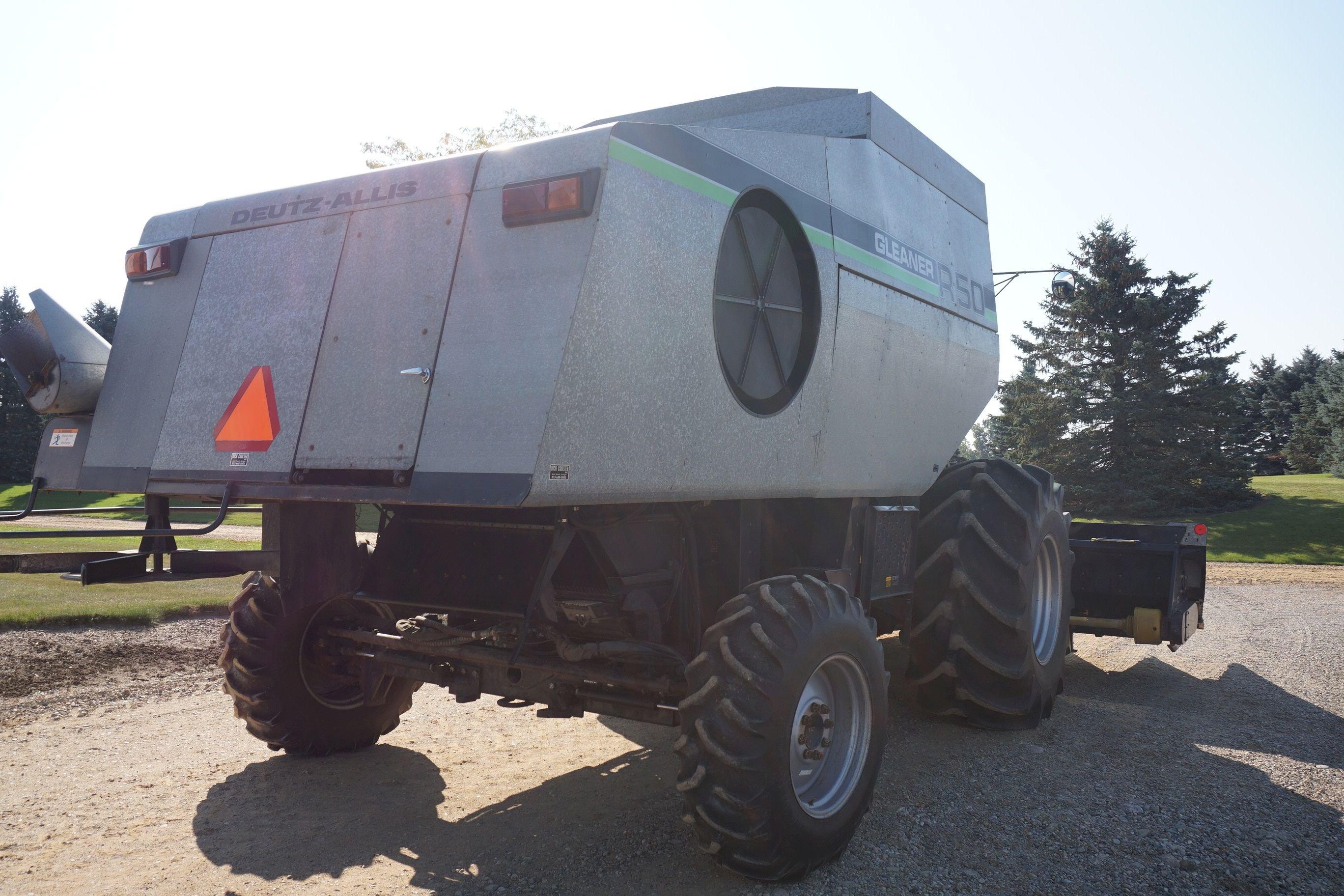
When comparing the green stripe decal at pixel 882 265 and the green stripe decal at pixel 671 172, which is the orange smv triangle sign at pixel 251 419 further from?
the green stripe decal at pixel 882 265

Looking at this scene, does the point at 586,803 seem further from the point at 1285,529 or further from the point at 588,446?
the point at 1285,529

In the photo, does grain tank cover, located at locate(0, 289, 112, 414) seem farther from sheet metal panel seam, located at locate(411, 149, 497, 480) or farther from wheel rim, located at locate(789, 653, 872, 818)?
wheel rim, located at locate(789, 653, 872, 818)

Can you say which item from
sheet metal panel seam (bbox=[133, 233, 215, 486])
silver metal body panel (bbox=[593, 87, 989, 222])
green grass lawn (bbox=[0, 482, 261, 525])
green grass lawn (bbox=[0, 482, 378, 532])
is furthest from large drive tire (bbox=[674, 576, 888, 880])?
green grass lawn (bbox=[0, 482, 261, 525])

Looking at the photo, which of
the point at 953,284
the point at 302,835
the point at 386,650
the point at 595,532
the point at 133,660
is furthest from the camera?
the point at 133,660

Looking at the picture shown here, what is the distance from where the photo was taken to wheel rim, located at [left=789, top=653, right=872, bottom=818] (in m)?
4.03

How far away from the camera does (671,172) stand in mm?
3711

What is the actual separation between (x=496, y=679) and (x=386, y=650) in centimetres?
74

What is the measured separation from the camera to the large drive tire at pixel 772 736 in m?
3.62

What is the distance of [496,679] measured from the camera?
427 centimetres

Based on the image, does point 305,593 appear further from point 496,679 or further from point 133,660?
point 133,660

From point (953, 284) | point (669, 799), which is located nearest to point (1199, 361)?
point (953, 284)

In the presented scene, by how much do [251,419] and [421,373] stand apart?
973mm

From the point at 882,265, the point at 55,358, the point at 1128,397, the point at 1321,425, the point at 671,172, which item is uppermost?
the point at 1321,425

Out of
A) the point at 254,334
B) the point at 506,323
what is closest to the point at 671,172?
the point at 506,323
